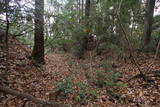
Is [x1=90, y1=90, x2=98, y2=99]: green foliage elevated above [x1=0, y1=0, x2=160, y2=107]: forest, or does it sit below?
below

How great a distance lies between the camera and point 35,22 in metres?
4.36

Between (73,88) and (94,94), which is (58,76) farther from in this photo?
(94,94)

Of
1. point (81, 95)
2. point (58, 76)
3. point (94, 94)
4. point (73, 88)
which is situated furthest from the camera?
point (58, 76)

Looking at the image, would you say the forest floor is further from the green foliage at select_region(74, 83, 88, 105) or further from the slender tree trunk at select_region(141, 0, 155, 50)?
the slender tree trunk at select_region(141, 0, 155, 50)

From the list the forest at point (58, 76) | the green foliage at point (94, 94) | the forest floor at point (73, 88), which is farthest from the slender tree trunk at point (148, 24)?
the green foliage at point (94, 94)

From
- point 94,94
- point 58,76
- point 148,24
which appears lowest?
point 94,94

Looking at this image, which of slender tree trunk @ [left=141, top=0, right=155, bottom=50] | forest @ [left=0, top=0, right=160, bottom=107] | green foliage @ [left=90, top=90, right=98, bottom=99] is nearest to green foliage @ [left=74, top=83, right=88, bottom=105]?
forest @ [left=0, top=0, right=160, bottom=107]

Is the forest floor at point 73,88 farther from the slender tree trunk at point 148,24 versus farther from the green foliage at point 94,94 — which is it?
Answer: the slender tree trunk at point 148,24

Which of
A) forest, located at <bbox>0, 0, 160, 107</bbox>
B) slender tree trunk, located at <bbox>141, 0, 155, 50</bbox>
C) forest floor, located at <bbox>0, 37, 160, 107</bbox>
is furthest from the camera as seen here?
slender tree trunk, located at <bbox>141, 0, 155, 50</bbox>

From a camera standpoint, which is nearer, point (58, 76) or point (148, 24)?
point (58, 76)

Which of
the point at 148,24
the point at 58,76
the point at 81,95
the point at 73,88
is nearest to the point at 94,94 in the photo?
the point at 81,95

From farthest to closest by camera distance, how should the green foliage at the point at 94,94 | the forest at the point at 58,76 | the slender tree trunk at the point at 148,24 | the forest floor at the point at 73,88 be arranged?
the slender tree trunk at the point at 148,24 → the green foliage at the point at 94,94 → the forest floor at the point at 73,88 → the forest at the point at 58,76

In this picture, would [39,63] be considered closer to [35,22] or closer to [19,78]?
[19,78]

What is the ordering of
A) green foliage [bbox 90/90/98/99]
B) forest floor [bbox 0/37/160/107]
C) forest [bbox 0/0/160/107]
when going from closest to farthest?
forest [bbox 0/0/160/107], forest floor [bbox 0/37/160/107], green foliage [bbox 90/90/98/99]
